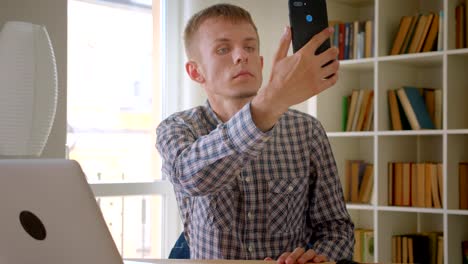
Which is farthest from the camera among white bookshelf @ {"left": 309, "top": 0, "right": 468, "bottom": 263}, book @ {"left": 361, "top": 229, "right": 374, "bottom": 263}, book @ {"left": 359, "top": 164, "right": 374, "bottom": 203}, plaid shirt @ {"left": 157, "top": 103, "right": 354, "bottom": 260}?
book @ {"left": 359, "top": 164, "right": 374, "bottom": 203}

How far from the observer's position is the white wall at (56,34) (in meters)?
3.39

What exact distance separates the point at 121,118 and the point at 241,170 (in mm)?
2504

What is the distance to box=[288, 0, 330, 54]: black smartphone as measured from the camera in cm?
145

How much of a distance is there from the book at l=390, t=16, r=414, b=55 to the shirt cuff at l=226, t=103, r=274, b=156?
2.60 metres

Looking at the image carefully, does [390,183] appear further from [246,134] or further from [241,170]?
[246,134]

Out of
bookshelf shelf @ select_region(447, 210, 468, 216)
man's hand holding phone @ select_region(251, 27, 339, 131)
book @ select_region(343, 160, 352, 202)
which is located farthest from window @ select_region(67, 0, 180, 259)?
man's hand holding phone @ select_region(251, 27, 339, 131)

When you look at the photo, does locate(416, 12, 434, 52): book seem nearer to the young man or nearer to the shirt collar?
the young man

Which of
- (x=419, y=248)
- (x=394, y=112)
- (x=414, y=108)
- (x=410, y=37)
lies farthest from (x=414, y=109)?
(x=419, y=248)

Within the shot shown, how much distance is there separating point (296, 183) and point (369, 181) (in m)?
2.33

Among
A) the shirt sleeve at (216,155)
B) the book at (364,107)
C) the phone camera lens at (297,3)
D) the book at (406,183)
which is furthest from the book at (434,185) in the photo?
the phone camera lens at (297,3)

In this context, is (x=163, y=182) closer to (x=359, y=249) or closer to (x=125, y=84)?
(x=125, y=84)

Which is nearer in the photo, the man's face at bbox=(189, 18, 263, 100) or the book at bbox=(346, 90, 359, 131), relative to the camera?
the man's face at bbox=(189, 18, 263, 100)

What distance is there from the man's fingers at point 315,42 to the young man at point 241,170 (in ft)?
0.22

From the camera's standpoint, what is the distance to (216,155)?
58.9 inches
